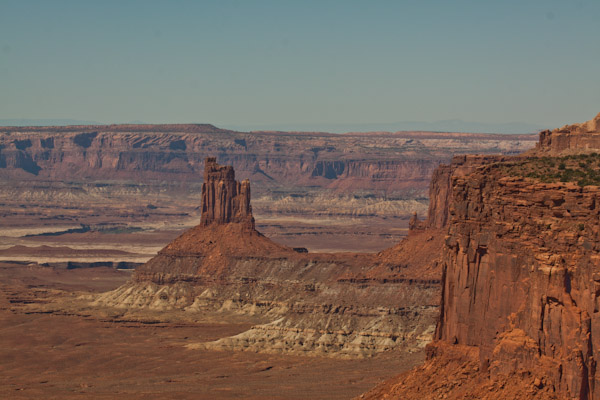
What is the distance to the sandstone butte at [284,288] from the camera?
117 m

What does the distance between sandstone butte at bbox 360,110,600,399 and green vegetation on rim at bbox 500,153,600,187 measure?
4 cm

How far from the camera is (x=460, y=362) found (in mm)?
43625

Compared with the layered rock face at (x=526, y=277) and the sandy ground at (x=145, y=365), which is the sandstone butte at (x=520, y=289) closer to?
the layered rock face at (x=526, y=277)

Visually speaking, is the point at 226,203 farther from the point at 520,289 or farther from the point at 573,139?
the point at 520,289

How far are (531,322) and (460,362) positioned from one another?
4933 mm

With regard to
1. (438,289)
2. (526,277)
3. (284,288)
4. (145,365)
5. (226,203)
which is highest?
(526,277)

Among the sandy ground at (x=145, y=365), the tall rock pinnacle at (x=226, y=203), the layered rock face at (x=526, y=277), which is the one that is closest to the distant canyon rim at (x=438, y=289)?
the layered rock face at (x=526, y=277)

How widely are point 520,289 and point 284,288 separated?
10607 centimetres

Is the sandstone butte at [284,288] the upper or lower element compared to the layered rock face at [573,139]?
lower

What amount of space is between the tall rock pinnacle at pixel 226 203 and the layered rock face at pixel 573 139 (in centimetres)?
8097

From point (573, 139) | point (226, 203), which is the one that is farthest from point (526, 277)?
point (226, 203)

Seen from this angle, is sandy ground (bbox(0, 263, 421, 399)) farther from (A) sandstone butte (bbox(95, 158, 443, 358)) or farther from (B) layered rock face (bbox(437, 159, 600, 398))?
(B) layered rock face (bbox(437, 159, 600, 398))

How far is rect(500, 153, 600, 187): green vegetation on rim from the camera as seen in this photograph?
41516 millimetres

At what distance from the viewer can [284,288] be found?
146 meters
